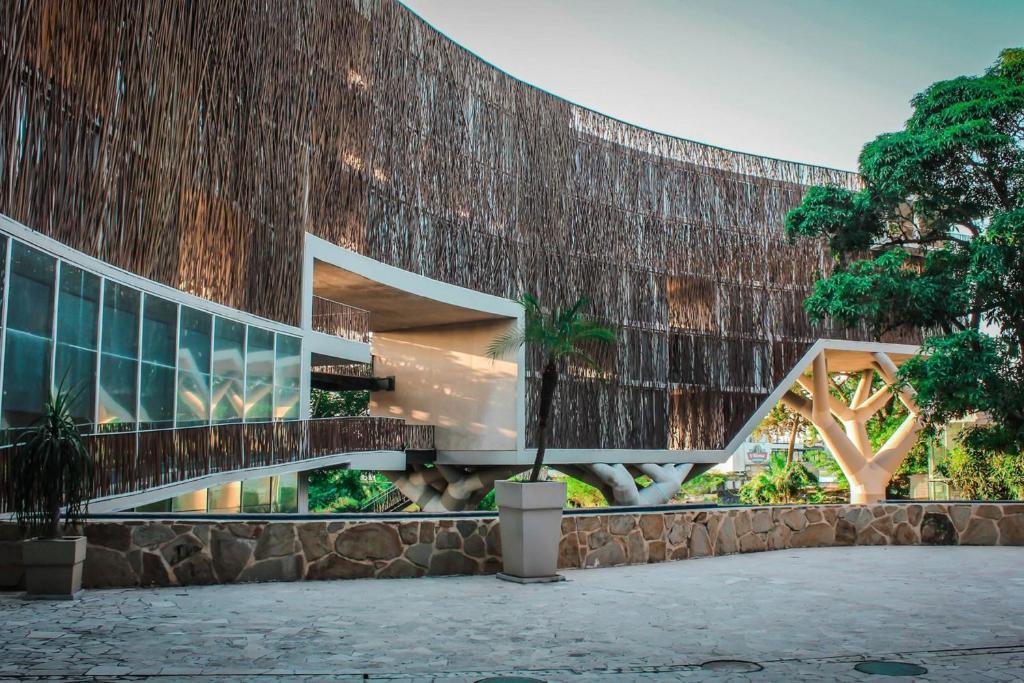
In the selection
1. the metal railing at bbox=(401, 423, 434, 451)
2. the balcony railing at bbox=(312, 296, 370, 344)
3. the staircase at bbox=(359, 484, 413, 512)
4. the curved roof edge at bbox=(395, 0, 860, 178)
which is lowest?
the staircase at bbox=(359, 484, 413, 512)

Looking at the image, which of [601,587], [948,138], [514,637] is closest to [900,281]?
[948,138]

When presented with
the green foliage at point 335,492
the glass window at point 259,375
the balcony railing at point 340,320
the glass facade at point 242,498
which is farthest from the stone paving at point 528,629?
the green foliage at point 335,492

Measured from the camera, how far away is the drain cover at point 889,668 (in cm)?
561

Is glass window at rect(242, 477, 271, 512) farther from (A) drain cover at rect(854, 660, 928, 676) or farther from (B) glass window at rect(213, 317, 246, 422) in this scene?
(A) drain cover at rect(854, 660, 928, 676)

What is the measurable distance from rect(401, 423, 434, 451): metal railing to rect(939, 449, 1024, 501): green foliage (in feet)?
51.4

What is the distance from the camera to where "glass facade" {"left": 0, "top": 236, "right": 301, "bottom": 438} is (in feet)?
35.2

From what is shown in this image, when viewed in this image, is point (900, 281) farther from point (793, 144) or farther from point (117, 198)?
point (793, 144)

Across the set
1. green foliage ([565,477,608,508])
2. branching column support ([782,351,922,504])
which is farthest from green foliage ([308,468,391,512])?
branching column support ([782,351,922,504])

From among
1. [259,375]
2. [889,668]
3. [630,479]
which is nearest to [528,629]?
[889,668]

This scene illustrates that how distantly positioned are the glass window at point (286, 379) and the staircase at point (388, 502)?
15.8 metres

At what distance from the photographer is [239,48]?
18.1 m

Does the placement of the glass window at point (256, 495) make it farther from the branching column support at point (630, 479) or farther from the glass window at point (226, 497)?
the branching column support at point (630, 479)

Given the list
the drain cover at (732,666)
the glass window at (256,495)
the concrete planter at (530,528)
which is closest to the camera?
the drain cover at (732,666)

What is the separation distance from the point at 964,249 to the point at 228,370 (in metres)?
13.4
